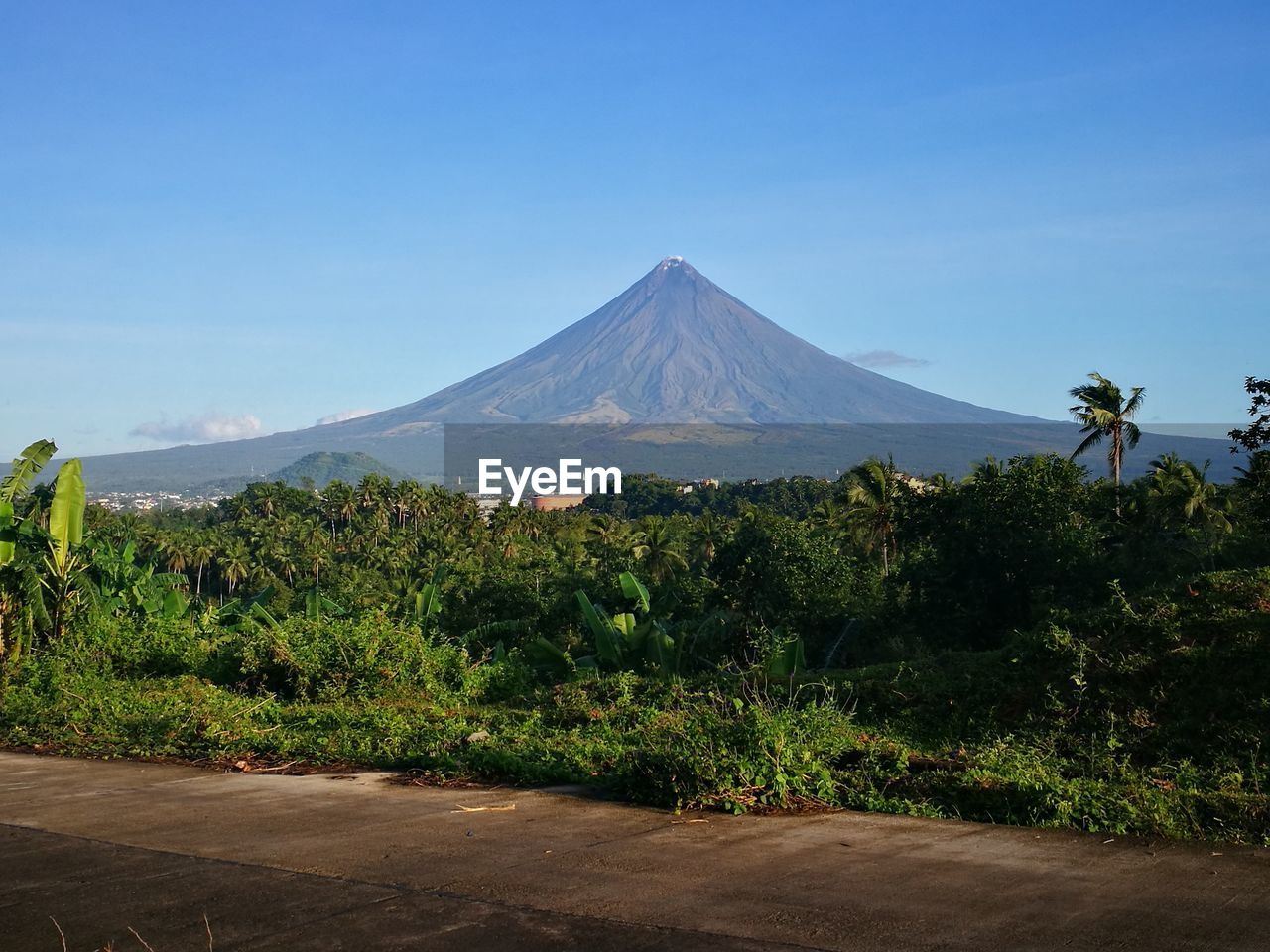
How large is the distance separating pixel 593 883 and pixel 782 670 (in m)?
9.85

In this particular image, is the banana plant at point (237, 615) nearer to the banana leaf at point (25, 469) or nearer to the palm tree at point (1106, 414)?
the banana leaf at point (25, 469)

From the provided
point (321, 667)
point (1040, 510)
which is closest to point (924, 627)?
point (1040, 510)

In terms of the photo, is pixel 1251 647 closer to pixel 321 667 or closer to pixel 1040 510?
pixel 321 667

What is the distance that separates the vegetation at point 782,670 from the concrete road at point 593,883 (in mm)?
529

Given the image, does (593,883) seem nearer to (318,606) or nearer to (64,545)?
(64,545)

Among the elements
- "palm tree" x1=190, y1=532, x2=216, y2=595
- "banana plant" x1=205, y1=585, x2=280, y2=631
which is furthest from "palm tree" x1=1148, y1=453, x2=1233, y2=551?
"palm tree" x1=190, y1=532, x2=216, y2=595

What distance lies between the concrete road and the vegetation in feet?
1.73

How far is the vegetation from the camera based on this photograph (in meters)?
7.18

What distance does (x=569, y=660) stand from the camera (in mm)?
17891

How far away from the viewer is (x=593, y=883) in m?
5.48

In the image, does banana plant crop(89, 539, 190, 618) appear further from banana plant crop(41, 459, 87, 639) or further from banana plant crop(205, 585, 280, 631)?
banana plant crop(41, 459, 87, 639)

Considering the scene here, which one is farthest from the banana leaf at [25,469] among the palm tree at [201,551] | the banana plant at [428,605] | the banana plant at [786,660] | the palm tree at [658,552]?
the palm tree at [201,551]

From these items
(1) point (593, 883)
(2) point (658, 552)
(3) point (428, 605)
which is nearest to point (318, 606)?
(3) point (428, 605)

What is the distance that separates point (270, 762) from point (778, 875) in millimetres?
5566
